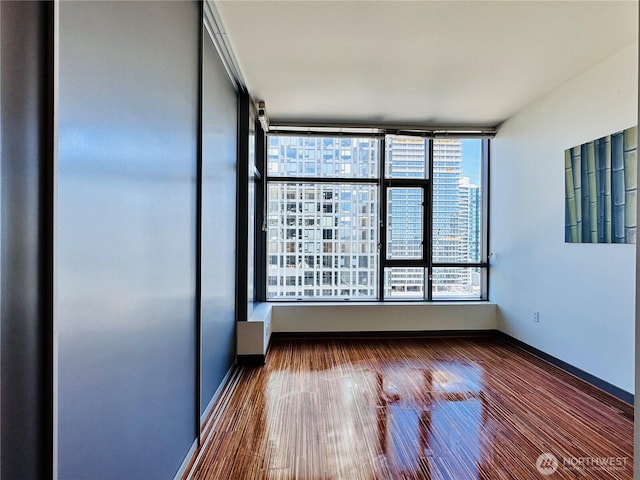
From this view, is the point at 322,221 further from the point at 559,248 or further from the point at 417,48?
the point at 559,248

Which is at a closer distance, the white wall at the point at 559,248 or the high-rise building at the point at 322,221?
the white wall at the point at 559,248

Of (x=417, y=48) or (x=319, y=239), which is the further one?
(x=319, y=239)

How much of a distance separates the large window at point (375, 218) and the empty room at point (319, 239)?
3 cm

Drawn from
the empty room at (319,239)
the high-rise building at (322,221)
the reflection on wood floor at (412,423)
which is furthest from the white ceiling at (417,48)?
the reflection on wood floor at (412,423)

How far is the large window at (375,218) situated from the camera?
4223mm

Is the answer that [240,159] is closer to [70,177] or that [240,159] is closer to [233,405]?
[233,405]

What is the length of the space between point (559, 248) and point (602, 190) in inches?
27.1

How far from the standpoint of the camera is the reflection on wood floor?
5.81ft

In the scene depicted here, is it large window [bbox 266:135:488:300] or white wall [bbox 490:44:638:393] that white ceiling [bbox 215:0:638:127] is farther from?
large window [bbox 266:135:488:300]

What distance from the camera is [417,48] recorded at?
8.23 ft

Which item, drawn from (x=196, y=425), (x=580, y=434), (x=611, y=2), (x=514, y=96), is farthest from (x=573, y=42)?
(x=196, y=425)

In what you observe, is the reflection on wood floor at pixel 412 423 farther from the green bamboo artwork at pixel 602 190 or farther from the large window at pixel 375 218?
the green bamboo artwork at pixel 602 190

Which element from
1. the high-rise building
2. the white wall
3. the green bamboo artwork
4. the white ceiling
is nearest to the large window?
the high-rise building

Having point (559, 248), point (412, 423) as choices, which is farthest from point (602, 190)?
point (412, 423)
